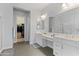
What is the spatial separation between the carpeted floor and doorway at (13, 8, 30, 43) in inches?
4.7

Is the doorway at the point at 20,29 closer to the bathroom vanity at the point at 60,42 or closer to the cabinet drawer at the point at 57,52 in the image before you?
the bathroom vanity at the point at 60,42

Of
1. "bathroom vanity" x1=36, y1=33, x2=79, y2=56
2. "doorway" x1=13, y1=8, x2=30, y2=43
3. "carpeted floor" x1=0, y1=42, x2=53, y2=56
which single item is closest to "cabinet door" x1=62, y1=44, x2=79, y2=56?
"bathroom vanity" x1=36, y1=33, x2=79, y2=56

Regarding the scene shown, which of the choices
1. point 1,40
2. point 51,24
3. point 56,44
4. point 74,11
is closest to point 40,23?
point 51,24

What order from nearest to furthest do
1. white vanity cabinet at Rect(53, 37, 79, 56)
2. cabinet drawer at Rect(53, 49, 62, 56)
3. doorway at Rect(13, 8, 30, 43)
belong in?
white vanity cabinet at Rect(53, 37, 79, 56) → cabinet drawer at Rect(53, 49, 62, 56) → doorway at Rect(13, 8, 30, 43)

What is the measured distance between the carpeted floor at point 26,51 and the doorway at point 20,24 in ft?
0.39

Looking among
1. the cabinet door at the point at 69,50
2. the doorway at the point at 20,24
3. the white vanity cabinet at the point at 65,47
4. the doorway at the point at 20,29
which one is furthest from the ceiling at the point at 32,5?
the cabinet door at the point at 69,50

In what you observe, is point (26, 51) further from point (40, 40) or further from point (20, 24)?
point (20, 24)

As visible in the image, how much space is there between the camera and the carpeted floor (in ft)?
6.84

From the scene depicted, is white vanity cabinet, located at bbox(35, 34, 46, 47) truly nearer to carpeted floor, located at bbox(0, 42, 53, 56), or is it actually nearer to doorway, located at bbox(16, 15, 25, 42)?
carpeted floor, located at bbox(0, 42, 53, 56)

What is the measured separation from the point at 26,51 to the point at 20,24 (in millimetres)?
515

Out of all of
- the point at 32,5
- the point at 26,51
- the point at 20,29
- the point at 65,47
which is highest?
the point at 32,5

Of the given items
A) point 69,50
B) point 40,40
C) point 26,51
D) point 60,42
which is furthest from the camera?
point 40,40

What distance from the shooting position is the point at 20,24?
2184 millimetres

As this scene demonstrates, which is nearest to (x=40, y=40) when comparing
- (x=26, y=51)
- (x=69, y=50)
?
(x=26, y=51)
